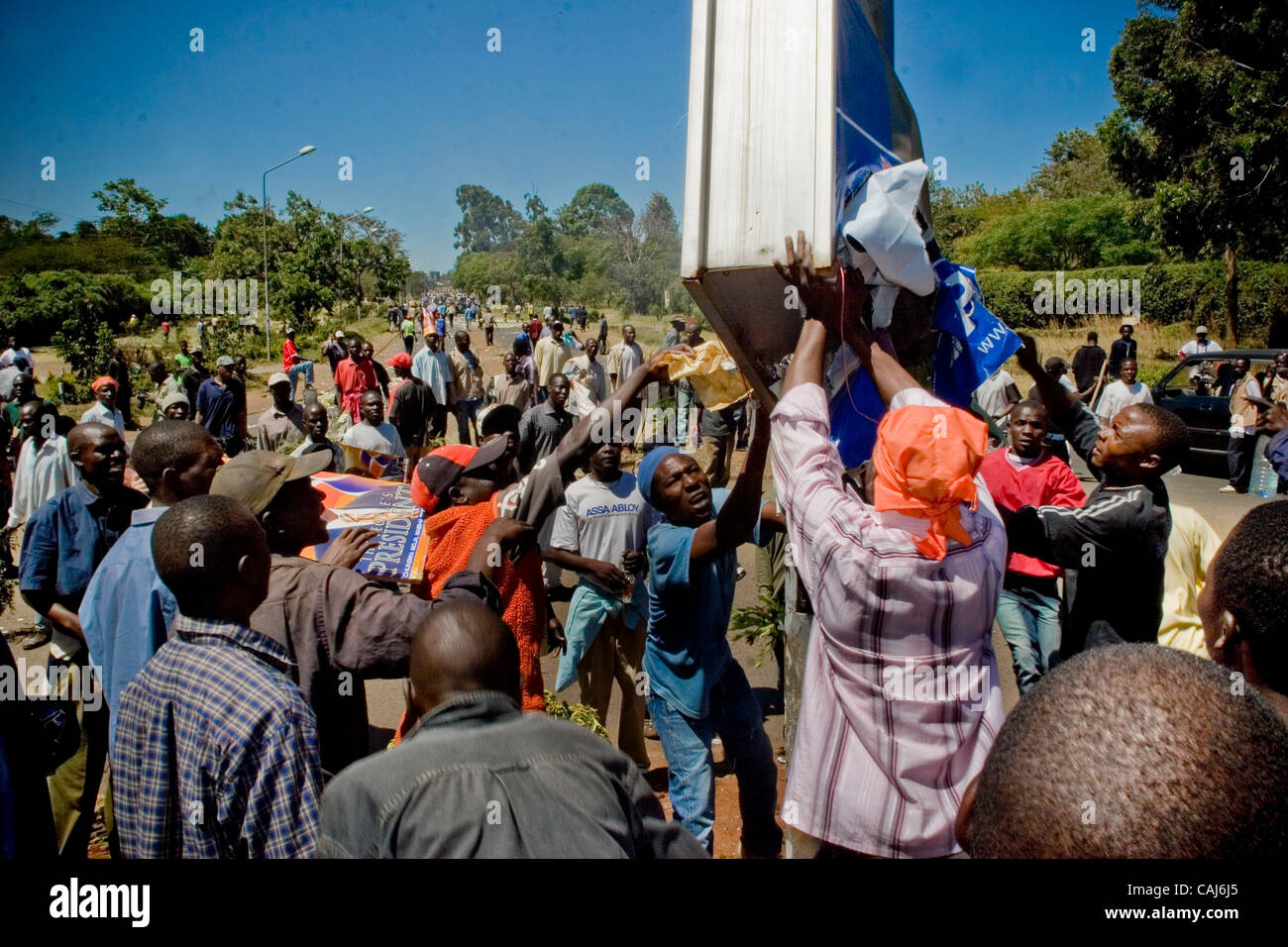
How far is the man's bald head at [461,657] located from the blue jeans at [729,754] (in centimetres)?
161

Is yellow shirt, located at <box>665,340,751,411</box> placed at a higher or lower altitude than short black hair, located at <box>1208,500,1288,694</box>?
higher

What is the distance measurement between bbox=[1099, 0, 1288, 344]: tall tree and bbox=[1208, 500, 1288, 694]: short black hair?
1787 centimetres

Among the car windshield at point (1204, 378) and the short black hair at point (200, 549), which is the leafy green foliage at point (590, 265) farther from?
the short black hair at point (200, 549)

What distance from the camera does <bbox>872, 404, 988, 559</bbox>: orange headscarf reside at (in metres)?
1.71

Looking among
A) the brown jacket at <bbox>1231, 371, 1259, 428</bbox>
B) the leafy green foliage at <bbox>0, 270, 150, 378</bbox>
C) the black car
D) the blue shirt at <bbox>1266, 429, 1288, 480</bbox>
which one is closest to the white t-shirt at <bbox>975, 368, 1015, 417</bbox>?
the blue shirt at <bbox>1266, 429, 1288, 480</bbox>

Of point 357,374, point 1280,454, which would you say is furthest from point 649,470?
point 357,374

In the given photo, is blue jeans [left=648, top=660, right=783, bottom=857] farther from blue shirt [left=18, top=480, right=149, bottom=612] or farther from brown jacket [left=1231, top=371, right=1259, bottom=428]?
brown jacket [left=1231, top=371, right=1259, bottom=428]

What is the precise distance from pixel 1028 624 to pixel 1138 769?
372 cm

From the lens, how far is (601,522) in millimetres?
4723

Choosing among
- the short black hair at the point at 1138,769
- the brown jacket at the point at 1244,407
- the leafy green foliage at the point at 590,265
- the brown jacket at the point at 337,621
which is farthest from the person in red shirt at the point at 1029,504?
the leafy green foliage at the point at 590,265

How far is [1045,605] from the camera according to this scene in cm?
442

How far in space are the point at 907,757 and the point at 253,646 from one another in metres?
1.50

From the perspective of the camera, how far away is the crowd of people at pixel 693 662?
3.56 ft

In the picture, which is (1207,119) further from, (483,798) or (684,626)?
(483,798)
